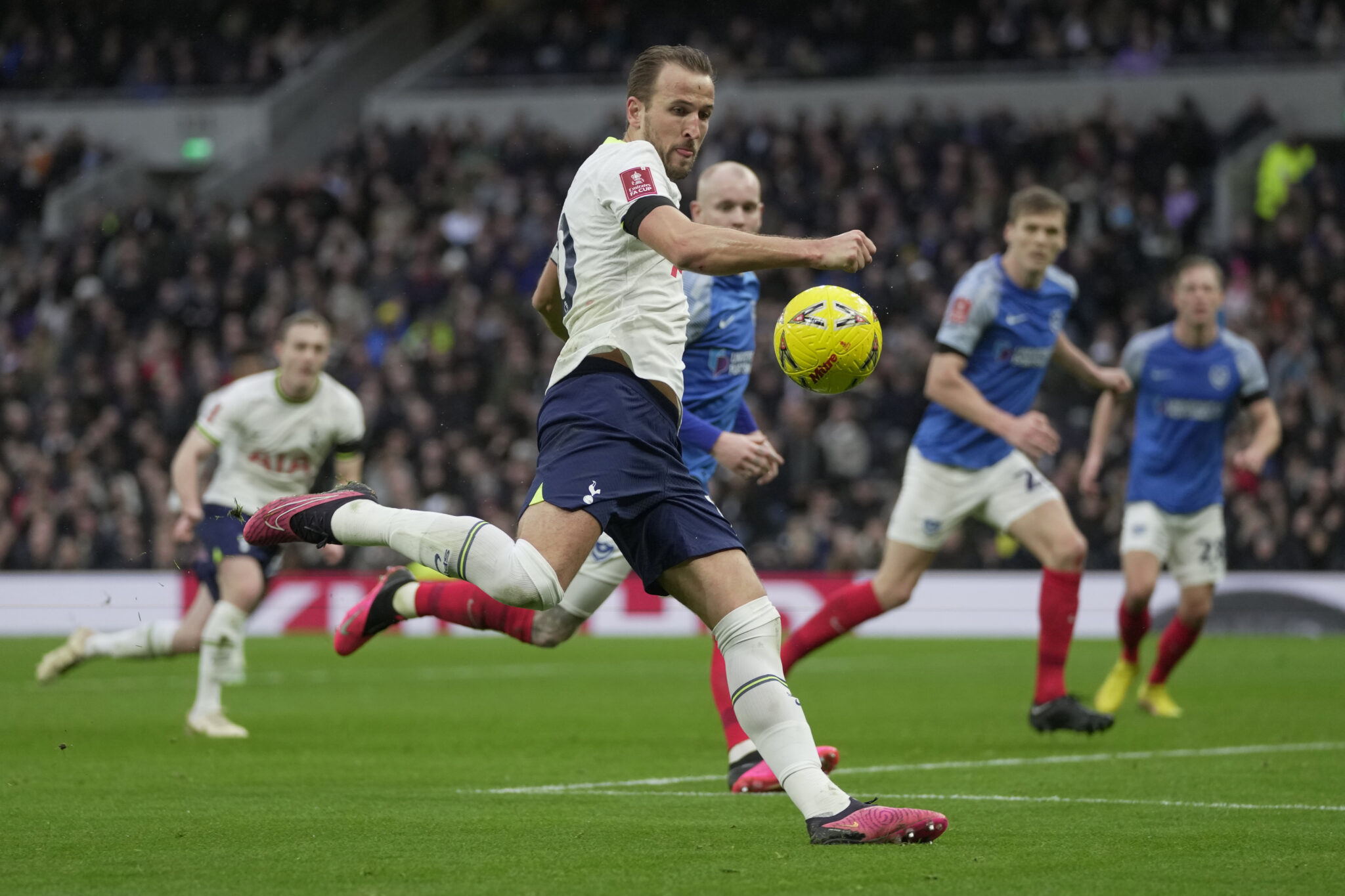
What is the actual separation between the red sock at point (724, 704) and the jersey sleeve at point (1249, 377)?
445cm

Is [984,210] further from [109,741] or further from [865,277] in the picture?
[109,741]

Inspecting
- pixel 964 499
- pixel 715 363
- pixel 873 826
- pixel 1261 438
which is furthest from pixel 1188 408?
pixel 873 826

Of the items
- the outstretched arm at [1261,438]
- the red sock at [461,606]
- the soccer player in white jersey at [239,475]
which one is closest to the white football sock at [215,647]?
the soccer player in white jersey at [239,475]

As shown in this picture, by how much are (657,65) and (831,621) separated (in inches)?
165

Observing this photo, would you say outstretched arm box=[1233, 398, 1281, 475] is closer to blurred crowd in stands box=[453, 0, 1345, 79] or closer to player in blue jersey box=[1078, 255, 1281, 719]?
player in blue jersey box=[1078, 255, 1281, 719]

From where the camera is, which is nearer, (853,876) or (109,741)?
(853,876)

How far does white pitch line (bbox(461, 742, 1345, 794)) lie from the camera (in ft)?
24.1

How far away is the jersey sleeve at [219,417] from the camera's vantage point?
1045 cm

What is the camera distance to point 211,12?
1352 inches

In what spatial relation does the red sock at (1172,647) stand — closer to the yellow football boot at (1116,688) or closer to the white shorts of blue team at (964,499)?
the yellow football boot at (1116,688)

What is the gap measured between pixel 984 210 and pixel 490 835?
18.7 m

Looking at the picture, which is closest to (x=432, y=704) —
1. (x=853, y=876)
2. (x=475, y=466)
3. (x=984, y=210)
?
(x=853, y=876)

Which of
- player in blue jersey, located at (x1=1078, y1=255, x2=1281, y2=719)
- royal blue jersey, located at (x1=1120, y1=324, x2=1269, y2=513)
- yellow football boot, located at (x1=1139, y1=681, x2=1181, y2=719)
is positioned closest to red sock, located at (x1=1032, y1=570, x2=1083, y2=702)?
player in blue jersey, located at (x1=1078, y1=255, x2=1281, y2=719)

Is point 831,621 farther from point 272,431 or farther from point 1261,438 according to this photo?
point 272,431
